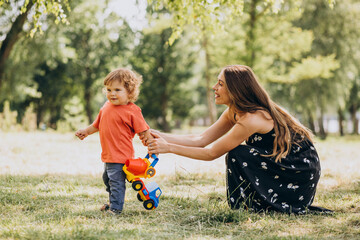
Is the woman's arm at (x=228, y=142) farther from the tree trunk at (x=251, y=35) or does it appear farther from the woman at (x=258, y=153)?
the tree trunk at (x=251, y=35)

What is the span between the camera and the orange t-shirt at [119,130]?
311 cm

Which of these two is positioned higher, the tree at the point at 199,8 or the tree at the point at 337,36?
Answer: the tree at the point at 337,36

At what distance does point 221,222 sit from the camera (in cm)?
286

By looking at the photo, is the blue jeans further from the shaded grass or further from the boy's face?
the boy's face

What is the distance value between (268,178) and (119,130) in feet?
4.63

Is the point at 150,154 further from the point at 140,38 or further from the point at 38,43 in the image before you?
the point at 140,38

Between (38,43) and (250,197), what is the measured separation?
42.5 feet

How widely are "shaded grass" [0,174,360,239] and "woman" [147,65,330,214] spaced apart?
0.61 feet

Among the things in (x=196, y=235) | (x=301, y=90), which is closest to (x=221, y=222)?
(x=196, y=235)

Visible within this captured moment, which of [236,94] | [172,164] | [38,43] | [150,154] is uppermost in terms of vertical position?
[38,43]

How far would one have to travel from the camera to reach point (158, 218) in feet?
9.87

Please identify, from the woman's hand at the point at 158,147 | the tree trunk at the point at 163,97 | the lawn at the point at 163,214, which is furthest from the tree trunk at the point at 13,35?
Result: the tree trunk at the point at 163,97

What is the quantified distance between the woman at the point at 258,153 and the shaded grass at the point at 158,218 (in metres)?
0.19

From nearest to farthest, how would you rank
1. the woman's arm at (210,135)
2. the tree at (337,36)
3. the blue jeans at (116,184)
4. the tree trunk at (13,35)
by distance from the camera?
the blue jeans at (116,184) → the woman's arm at (210,135) → the tree trunk at (13,35) → the tree at (337,36)
